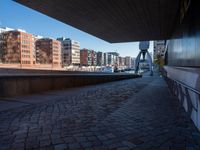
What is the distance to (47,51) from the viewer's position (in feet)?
417

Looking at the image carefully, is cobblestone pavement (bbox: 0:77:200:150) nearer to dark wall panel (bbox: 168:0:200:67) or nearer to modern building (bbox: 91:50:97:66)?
dark wall panel (bbox: 168:0:200:67)

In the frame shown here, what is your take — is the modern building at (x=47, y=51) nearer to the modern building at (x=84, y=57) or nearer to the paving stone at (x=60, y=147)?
the modern building at (x=84, y=57)

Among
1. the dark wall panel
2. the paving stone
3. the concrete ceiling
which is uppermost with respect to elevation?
the concrete ceiling

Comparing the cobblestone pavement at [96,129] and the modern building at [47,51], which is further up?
the modern building at [47,51]

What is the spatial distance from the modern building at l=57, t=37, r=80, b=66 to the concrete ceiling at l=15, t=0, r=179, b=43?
129042 millimetres

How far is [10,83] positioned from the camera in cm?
870

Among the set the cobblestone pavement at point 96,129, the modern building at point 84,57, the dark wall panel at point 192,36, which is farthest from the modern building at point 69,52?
the cobblestone pavement at point 96,129

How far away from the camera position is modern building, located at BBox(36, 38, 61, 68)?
123100 millimetres

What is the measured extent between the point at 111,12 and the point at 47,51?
12096cm

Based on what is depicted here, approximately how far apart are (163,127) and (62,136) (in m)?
2.42

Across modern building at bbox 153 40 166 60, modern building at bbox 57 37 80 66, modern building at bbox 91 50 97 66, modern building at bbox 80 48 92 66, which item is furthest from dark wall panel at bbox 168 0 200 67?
modern building at bbox 91 50 97 66

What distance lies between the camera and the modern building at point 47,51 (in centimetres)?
12310

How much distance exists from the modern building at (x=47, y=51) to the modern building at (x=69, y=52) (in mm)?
13368

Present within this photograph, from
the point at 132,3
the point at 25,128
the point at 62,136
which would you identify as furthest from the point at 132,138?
the point at 132,3
